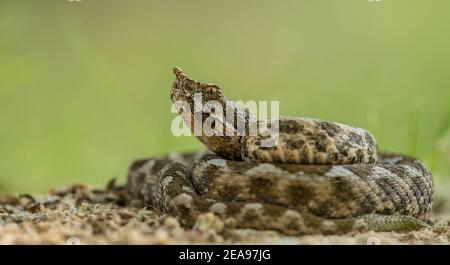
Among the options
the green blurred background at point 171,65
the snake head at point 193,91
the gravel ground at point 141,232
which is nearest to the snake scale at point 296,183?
the snake head at point 193,91

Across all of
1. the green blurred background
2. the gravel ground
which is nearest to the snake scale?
the gravel ground

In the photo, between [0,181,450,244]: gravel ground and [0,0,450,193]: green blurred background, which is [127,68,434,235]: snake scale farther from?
[0,0,450,193]: green blurred background

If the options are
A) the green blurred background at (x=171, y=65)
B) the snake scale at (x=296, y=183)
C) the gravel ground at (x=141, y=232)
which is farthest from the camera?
the green blurred background at (x=171, y=65)

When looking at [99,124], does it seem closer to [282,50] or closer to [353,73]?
[282,50]

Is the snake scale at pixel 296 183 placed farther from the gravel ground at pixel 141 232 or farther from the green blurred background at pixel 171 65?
the green blurred background at pixel 171 65

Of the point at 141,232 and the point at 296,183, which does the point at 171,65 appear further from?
the point at 141,232

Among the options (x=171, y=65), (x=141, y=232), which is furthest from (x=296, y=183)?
(x=171, y=65)
